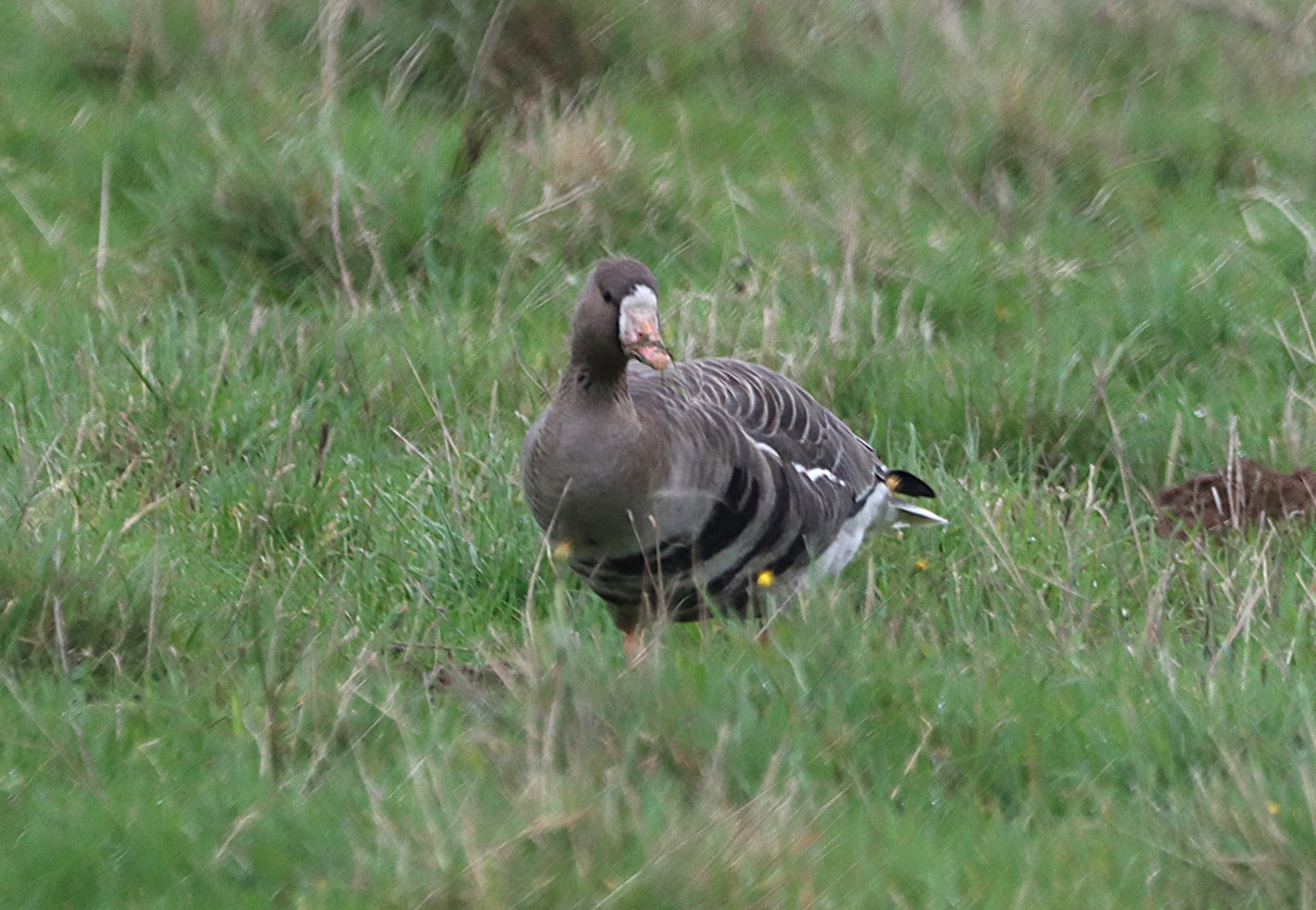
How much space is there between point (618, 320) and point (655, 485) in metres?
0.37

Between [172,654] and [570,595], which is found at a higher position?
[172,654]

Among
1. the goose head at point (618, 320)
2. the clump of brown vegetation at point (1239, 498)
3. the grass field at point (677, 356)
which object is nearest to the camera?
the grass field at point (677, 356)

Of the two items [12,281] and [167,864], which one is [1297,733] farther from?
[12,281]

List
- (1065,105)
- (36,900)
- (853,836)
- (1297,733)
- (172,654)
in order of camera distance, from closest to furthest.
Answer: (36,900)
(853,836)
(1297,733)
(172,654)
(1065,105)

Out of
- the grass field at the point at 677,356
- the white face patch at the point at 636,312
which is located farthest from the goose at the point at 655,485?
the grass field at the point at 677,356

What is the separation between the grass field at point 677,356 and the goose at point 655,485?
142mm

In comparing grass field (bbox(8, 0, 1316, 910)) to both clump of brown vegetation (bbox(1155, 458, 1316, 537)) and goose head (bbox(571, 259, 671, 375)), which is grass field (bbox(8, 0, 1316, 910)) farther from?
goose head (bbox(571, 259, 671, 375))

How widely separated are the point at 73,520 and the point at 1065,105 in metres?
4.71

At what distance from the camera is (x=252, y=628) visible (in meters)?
3.82

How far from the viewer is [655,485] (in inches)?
164

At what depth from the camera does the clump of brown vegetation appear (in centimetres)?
483

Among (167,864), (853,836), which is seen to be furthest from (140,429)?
(853,836)

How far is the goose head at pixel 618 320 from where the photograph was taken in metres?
4.09

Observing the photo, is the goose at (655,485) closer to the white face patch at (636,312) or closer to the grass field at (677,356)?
the white face patch at (636,312)
